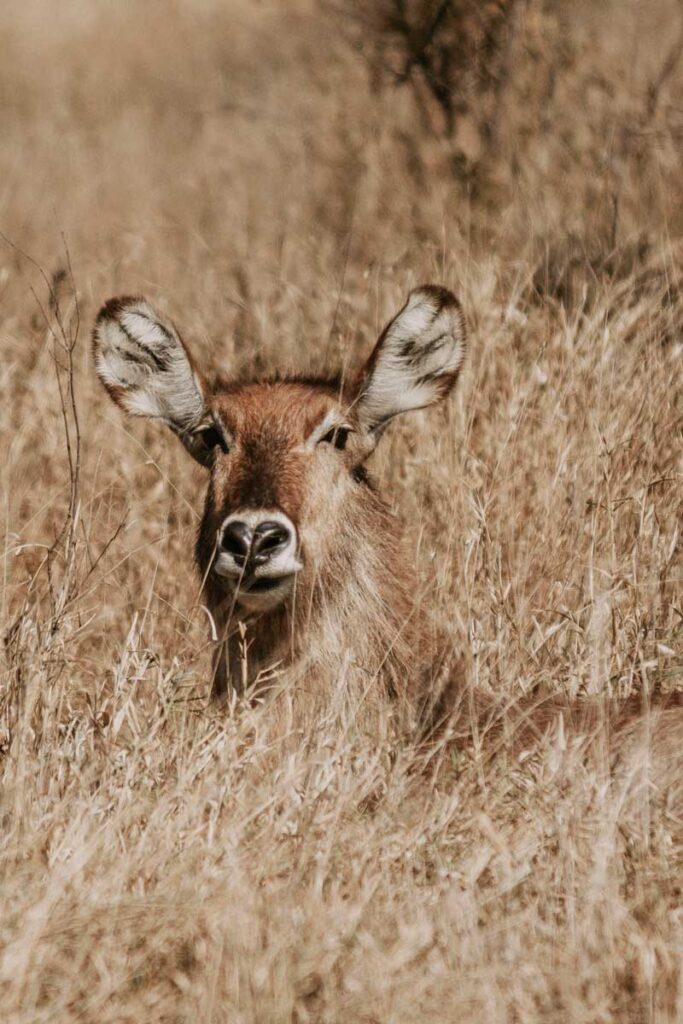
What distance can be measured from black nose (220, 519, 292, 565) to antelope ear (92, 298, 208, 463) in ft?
2.16

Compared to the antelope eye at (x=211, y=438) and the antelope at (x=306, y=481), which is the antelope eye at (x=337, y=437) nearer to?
the antelope at (x=306, y=481)

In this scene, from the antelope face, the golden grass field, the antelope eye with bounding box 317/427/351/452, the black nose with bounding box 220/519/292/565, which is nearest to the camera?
the golden grass field

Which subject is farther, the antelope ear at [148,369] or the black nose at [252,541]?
the antelope ear at [148,369]

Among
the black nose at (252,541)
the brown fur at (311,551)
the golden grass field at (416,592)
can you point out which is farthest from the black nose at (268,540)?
the golden grass field at (416,592)

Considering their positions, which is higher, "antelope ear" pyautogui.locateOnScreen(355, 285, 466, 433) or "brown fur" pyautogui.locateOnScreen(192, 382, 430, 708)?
"antelope ear" pyautogui.locateOnScreen(355, 285, 466, 433)

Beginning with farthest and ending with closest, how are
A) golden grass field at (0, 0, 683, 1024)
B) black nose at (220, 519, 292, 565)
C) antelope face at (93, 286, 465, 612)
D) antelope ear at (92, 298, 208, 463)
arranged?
1. antelope ear at (92, 298, 208, 463)
2. antelope face at (93, 286, 465, 612)
3. black nose at (220, 519, 292, 565)
4. golden grass field at (0, 0, 683, 1024)

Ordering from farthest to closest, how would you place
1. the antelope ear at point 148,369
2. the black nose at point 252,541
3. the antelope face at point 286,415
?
1. the antelope ear at point 148,369
2. the antelope face at point 286,415
3. the black nose at point 252,541

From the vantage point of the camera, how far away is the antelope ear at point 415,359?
16.2ft

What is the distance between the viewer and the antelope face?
15.4 feet

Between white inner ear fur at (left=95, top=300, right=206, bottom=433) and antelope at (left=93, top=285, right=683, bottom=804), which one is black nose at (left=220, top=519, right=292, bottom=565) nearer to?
antelope at (left=93, top=285, right=683, bottom=804)

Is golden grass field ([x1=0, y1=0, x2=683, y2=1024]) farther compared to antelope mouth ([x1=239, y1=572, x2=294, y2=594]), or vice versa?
antelope mouth ([x1=239, y1=572, x2=294, y2=594])

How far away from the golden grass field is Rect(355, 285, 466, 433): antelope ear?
1.55 feet

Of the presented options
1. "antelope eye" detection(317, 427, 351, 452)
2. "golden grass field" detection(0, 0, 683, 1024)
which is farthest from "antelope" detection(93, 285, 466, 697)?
"golden grass field" detection(0, 0, 683, 1024)

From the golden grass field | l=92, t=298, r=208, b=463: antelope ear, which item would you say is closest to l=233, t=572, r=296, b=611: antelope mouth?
the golden grass field
